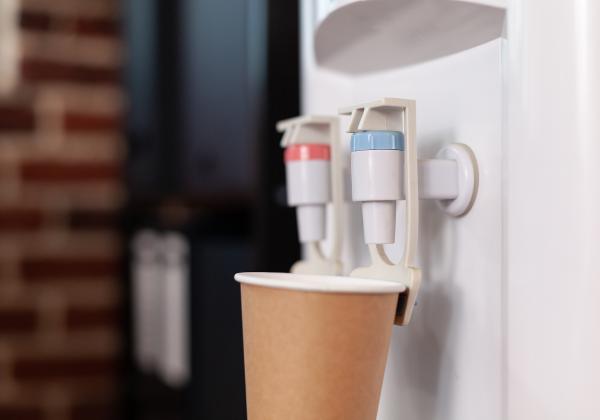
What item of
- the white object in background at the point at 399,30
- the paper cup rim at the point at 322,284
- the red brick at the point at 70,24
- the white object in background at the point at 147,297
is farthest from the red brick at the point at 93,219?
the paper cup rim at the point at 322,284

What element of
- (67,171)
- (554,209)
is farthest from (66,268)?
(554,209)

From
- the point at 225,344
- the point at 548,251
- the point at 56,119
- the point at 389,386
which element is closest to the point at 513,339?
the point at 548,251

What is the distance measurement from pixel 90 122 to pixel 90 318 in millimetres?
480

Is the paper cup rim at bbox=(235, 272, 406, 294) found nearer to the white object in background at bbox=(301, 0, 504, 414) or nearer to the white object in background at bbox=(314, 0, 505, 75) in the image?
the white object in background at bbox=(301, 0, 504, 414)

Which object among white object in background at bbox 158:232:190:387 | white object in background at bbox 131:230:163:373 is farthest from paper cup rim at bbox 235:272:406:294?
white object in background at bbox 131:230:163:373

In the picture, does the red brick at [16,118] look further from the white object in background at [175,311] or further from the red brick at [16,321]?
the white object in background at [175,311]

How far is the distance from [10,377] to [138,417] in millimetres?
319

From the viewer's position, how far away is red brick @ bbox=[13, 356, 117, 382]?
1.84 m

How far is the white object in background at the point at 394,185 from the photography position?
513 mm

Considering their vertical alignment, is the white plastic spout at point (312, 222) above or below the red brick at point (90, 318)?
above

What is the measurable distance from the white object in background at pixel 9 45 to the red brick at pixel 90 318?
56 centimetres

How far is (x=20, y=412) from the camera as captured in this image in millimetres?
1838

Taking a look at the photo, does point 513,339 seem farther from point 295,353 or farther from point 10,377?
point 10,377

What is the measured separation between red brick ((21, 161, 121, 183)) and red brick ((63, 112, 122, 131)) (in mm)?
87
